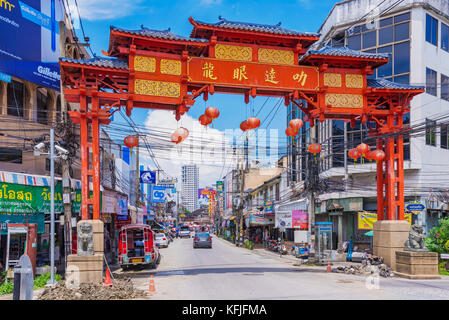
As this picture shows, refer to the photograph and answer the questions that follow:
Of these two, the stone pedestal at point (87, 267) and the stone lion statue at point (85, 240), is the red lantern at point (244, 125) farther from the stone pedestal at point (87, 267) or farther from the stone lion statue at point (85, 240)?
the stone pedestal at point (87, 267)

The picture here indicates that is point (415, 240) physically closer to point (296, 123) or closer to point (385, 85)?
point (385, 85)

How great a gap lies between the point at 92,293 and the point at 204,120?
7564 millimetres

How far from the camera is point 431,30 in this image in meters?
30.3

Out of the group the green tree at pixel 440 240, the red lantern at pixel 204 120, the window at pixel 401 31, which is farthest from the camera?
the window at pixel 401 31

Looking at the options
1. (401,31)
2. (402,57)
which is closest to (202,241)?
(402,57)

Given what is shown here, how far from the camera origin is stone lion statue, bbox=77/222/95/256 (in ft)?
49.9

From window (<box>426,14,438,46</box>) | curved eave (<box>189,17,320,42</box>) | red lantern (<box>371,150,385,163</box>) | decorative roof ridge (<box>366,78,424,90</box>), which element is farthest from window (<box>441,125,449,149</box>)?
curved eave (<box>189,17,320,42</box>)

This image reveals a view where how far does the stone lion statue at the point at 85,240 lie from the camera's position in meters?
15.2

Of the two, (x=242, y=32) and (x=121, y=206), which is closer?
(x=242, y=32)

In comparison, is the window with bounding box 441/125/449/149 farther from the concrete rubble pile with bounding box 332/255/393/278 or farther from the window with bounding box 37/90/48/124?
the window with bounding box 37/90/48/124

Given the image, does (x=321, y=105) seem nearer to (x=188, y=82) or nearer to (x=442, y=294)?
(x=188, y=82)


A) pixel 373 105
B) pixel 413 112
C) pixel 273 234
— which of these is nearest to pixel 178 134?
pixel 373 105

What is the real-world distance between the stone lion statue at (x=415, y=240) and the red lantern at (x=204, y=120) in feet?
31.0

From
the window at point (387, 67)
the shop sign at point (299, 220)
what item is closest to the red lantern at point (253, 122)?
the shop sign at point (299, 220)
